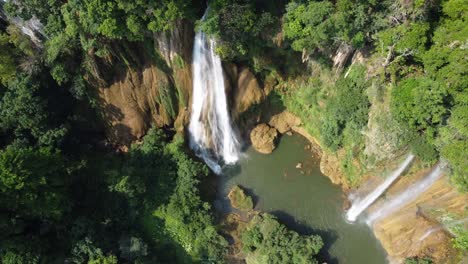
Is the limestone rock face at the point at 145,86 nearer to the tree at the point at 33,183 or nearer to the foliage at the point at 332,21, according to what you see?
the tree at the point at 33,183

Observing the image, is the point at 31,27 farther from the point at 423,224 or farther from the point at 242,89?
the point at 423,224

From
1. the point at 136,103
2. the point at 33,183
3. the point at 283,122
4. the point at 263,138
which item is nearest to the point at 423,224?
the point at 283,122

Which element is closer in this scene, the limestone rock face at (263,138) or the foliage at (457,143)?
the foliage at (457,143)

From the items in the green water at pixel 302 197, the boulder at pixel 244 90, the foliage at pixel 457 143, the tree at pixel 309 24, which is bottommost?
the green water at pixel 302 197

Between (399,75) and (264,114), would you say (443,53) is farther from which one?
(264,114)

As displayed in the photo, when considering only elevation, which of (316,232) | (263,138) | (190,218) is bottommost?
(190,218)

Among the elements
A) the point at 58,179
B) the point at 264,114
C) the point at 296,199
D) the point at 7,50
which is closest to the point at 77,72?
the point at 7,50

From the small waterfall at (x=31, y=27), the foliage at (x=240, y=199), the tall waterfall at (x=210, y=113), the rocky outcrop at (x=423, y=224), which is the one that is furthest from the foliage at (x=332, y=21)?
the small waterfall at (x=31, y=27)
